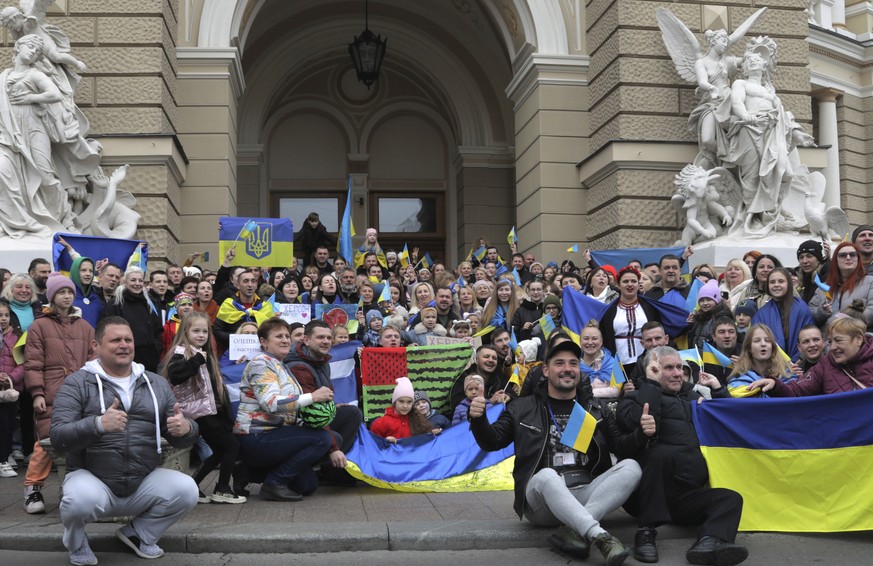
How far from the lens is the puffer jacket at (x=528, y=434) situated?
6.16m

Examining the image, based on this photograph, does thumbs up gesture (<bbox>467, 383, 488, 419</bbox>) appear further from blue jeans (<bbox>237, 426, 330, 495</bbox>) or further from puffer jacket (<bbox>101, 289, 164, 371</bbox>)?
puffer jacket (<bbox>101, 289, 164, 371</bbox>)

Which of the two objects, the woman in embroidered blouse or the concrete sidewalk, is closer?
the concrete sidewalk

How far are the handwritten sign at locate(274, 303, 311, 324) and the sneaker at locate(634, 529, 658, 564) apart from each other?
5324 millimetres

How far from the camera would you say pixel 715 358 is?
783 centimetres

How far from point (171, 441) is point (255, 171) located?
58.4 feet

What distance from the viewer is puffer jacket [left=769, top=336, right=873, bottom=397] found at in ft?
21.5

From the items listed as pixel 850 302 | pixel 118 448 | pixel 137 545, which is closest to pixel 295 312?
pixel 137 545

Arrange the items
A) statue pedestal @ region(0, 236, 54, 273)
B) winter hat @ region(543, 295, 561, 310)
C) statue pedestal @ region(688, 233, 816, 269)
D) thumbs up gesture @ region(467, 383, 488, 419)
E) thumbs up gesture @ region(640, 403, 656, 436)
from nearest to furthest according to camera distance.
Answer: thumbs up gesture @ region(467, 383, 488, 419) → thumbs up gesture @ region(640, 403, 656, 436) → winter hat @ region(543, 295, 561, 310) → statue pedestal @ region(0, 236, 54, 273) → statue pedestal @ region(688, 233, 816, 269)

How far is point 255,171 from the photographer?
75.9 ft

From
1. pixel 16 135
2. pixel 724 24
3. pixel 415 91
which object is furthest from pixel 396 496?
pixel 415 91

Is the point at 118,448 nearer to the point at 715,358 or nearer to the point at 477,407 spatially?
the point at 477,407

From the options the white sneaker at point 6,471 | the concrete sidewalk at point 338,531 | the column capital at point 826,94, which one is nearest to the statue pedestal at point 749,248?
the concrete sidewalk at point 338,531

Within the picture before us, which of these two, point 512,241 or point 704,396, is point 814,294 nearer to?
point 704,396

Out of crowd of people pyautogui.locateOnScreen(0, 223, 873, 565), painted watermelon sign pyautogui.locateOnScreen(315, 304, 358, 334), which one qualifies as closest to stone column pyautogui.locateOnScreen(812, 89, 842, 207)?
crowd of people pyautogui.locateOnScreen(0, 223, 873, 565)
